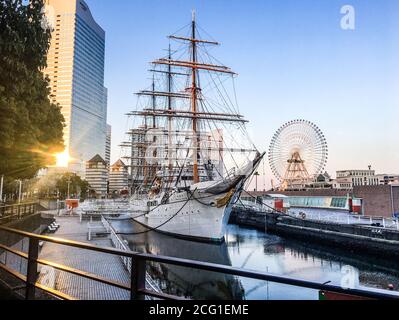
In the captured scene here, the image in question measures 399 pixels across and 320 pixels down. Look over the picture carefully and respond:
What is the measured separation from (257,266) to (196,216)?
27.5ft

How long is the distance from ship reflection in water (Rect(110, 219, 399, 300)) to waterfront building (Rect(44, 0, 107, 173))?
270ft

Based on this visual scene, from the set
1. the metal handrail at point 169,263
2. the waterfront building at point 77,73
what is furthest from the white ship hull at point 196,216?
Result: the waterfront building at point 77,73

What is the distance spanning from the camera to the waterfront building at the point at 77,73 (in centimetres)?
10550

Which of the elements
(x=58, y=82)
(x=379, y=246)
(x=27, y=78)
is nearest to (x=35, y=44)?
(x=27, y=78)

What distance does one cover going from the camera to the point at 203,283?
47.6 ft

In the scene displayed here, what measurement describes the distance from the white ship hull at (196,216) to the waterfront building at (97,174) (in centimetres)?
12080

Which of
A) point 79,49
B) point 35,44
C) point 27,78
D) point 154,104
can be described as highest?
point 79,49

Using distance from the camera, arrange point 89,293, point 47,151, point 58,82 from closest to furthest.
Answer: point 89,293 < point 47,151 < point 58,82

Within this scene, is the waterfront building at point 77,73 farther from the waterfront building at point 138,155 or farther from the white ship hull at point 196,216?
the white ship hull at point 196,216

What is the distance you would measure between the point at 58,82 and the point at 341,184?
104 m

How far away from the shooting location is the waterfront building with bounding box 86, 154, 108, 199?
142 m

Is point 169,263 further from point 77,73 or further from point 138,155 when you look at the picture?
point 77,73

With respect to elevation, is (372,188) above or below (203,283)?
above

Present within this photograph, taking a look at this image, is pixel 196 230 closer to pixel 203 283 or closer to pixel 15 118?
pixel 203 283
